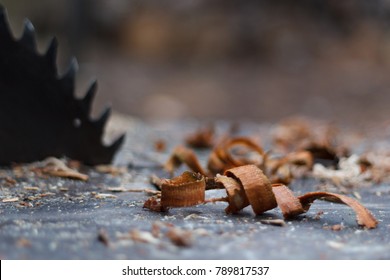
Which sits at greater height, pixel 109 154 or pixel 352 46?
pixel 352 46

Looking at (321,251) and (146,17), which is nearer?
(321,251)

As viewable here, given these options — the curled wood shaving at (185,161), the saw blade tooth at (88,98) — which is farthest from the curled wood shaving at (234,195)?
the saw blade tooth at (88,98)

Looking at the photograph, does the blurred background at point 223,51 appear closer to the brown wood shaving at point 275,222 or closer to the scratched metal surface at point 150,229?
the scratched metal surface at point 150,229
